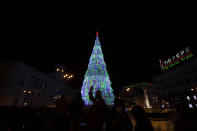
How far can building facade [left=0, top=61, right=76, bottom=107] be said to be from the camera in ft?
84.6

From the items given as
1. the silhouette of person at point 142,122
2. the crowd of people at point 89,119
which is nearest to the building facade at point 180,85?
the crowd of people at point 89,119

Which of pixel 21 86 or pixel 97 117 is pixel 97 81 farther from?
pixel 97 117

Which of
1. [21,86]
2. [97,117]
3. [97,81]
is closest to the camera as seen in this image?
[97,117]

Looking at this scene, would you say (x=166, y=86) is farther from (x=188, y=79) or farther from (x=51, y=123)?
(x=51, y=123)

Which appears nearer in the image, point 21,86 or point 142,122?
point 142,122

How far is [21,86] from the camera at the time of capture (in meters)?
28.5

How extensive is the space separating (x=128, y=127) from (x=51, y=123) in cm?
449

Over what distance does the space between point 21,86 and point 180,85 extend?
4101cm

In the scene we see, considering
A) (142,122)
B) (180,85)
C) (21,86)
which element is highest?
(21,86)

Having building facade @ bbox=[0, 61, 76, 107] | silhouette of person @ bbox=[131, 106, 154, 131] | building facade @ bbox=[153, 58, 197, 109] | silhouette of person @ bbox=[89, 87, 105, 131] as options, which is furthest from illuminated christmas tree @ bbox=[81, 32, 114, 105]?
silhouette of person @ bbox=[131, 106, 154, 131]

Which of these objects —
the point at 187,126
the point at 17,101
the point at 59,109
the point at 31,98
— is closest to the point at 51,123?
the point at 59,109

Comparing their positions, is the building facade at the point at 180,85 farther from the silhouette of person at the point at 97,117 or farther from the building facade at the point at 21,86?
the building facade at the point at 21,86

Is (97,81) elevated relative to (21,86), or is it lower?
lower

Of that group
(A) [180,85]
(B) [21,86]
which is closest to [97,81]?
(B) [21,86]
